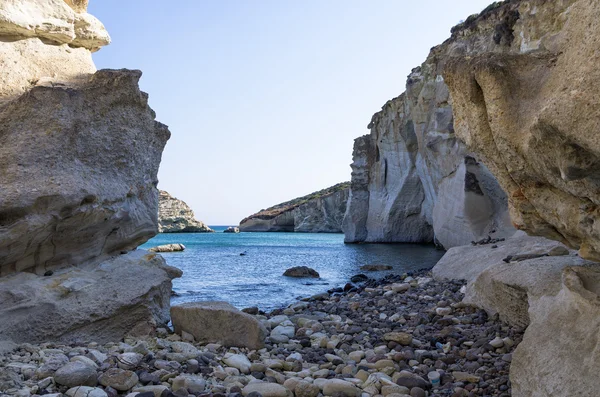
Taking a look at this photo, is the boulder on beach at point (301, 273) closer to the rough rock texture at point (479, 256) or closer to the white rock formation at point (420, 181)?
the rough rock texture at point (479, 256)

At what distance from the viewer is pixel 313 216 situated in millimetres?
87500

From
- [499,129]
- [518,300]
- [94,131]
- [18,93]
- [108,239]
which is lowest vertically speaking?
[518,300]

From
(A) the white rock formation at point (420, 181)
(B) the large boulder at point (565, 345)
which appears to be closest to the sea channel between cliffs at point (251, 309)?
(B) the large boulder at point (565, 345)

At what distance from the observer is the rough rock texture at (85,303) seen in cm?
606

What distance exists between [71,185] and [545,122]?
227 inches

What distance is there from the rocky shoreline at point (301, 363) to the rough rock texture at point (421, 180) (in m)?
17.1

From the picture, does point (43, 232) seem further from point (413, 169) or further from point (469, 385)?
point (413, 169)

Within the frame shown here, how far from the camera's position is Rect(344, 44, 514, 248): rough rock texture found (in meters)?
25.4

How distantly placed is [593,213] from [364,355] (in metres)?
3.54

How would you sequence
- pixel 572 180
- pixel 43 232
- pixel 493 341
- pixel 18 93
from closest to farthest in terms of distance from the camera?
pixel 572 180 → pixel 493 341 → pixel 43 232 → pixel 18 93

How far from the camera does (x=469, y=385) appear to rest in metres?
4.95

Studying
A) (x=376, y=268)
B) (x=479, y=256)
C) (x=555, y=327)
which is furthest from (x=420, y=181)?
(x=555, y=327)

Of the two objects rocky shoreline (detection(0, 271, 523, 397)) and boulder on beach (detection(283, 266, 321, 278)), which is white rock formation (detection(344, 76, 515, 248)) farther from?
rocky shoreline (detection(0, 271, 523, 397))

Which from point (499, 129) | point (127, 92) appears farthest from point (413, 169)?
point (499, 129)
